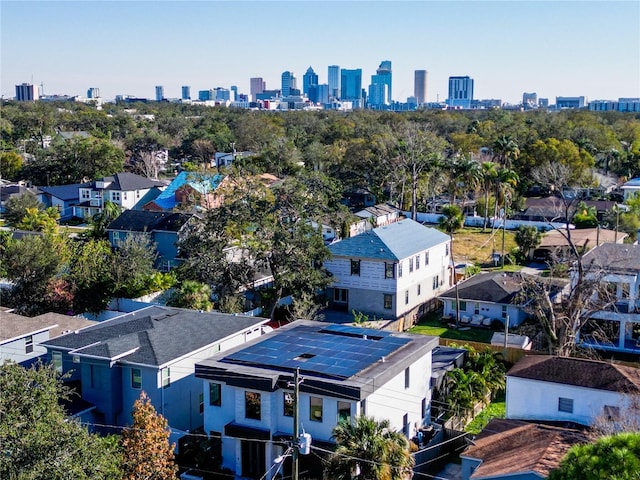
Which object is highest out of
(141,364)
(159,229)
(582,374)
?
(159,229)

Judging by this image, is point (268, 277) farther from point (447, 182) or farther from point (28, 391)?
point (447, 182)

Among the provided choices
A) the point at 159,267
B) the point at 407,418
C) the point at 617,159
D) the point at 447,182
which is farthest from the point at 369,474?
the point at 617,159

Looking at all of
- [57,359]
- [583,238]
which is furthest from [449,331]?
[57,359]

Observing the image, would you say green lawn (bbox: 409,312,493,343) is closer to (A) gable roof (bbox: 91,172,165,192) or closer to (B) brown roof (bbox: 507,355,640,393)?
(B) brown roof (bbox: 507,355,640,393)

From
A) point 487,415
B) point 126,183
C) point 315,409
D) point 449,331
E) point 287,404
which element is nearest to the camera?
point 315,409

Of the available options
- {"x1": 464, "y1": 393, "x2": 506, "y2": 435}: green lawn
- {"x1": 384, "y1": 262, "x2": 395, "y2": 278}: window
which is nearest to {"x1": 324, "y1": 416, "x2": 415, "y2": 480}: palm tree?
{"x1": 464, "y1": 393, "x2": 506, "y2": 435}: green lawn

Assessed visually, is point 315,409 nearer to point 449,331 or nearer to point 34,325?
point 34,325
